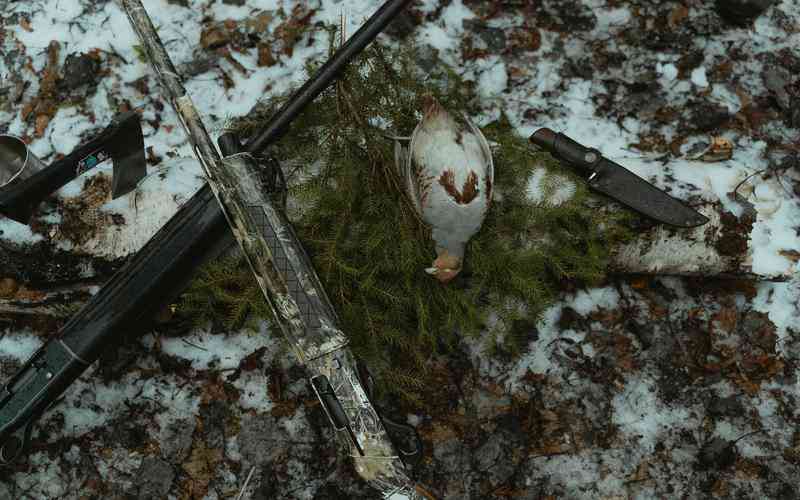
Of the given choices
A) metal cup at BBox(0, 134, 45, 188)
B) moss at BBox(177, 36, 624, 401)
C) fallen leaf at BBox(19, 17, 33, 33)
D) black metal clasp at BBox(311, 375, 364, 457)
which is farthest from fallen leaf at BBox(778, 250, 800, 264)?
fallen leaf at BBox(19, 17, 33, 33)

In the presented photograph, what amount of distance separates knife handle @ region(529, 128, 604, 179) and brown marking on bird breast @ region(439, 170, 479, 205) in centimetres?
67

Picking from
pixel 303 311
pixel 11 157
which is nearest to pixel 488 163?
pixel 303 311

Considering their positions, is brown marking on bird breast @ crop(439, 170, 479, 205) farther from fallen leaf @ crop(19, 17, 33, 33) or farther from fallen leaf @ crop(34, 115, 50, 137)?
fallen leaf @ crop(19, 17, 33, 33)

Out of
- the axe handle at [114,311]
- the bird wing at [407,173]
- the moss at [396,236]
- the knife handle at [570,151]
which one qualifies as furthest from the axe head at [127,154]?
the knife handle at [570,151]

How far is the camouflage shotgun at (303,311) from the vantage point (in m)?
2.07

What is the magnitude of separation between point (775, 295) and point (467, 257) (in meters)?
1.75

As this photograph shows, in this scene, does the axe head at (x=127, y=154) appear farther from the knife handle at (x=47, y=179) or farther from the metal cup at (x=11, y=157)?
the metal cup at (x=11, y=157)

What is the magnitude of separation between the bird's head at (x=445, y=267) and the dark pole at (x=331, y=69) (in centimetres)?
97

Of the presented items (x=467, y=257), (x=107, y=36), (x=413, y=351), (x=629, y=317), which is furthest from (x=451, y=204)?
(x=107, y=36)

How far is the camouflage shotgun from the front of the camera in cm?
207

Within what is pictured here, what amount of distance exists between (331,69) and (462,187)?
823 millimetres

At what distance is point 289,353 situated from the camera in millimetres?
2873

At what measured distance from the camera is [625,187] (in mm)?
2689

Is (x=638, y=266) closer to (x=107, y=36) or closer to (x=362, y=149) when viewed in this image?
(x=362, y=149)
